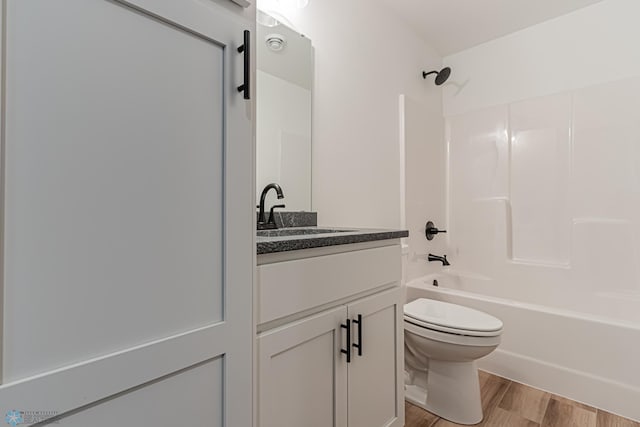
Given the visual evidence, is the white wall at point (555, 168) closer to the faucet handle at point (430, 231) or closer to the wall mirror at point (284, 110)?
the faucet handle at point (430, 231)

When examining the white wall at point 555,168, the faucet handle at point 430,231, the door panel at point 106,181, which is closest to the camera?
the door panel at point 106,181

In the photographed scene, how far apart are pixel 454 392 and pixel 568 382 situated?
27.3 inches

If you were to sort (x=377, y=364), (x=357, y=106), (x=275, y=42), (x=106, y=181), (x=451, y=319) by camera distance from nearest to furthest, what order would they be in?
(x=106, y=181), (x=377, y=364), (x=275, y=42), (x=451, y=319), (x=357, y=106)

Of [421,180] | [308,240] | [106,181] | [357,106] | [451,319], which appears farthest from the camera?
[421,180]

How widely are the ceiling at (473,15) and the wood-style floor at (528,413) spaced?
2325 millimetres

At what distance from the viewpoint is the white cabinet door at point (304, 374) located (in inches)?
32.3

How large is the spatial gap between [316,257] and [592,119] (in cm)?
220

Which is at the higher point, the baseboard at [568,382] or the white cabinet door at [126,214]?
the white cabinet door at [126,214]

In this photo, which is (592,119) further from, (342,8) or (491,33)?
(342,8)

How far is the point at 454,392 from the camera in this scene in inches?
61.0

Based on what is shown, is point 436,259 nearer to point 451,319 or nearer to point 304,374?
point 451,319

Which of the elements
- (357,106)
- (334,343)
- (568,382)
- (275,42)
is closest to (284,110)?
(275,42)

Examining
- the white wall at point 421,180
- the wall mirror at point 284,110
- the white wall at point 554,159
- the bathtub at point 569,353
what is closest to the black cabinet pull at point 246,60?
the wall mirror at point 284,110

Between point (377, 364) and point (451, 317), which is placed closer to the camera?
point (377, 364)
